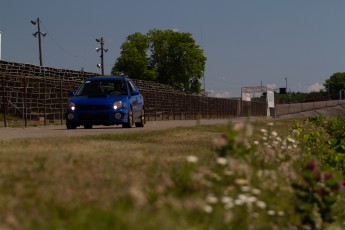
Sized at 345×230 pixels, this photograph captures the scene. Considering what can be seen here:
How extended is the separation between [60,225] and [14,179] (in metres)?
1.22

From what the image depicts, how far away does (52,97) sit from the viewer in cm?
2194

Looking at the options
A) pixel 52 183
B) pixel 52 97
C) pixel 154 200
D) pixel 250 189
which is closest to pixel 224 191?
pixel 250 189

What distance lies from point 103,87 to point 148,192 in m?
13.1

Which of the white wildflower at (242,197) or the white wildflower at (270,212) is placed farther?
the white wildflower at (270,212)

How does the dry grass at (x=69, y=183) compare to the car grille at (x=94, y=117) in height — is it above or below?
below

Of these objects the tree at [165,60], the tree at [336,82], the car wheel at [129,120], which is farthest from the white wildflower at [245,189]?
the tree at [336,82]

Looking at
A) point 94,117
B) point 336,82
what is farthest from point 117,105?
point 336,82

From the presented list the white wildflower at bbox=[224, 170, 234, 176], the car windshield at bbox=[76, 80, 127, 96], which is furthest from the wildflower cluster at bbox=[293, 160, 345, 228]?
the car windshield at bbox=[76, 80, 127, 96]

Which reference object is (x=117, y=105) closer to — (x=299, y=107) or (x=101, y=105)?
(x=101, y=105)

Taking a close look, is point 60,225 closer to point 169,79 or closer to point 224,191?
point 224,191

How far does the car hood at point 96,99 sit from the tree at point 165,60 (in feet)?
217

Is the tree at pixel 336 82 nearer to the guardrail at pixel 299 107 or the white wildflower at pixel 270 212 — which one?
the guardrail at pixel 299 107

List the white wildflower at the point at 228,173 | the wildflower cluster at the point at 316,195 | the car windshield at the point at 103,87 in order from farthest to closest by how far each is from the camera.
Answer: the car windshield at the point at 103,87 → the wildflower cluster at the point at 316,195 → the white wildflower at the point at 228,173

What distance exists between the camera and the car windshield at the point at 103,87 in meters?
16.6
